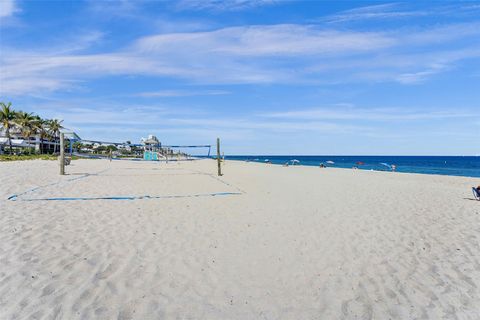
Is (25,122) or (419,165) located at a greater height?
(25,122)

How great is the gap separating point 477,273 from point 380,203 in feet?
17.0

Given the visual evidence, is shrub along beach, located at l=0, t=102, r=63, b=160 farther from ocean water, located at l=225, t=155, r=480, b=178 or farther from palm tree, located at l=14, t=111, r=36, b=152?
ocean water, located at l=225, t=155, r=480, b=178

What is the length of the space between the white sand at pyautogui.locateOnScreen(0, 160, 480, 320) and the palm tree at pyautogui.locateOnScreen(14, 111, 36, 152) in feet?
144

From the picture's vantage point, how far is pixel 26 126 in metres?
45.2

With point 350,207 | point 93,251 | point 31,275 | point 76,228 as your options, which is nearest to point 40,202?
point 76,228

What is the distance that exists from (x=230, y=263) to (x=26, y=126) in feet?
166

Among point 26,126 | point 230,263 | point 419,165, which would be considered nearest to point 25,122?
point 26,126

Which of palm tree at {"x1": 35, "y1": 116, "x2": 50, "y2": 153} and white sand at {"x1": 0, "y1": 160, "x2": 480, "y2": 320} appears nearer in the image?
white sand at {"x1": 0, "y1": 160, "x2": 480, "y2": 320}

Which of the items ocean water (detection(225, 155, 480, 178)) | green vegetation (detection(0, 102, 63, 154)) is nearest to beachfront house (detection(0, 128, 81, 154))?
green vegetation (detection(0, 102, 63, 154))

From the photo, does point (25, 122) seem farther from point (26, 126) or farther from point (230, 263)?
point (230, 263)

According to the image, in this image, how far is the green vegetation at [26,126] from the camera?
41.8 metres

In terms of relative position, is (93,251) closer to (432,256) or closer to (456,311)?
(456,311)

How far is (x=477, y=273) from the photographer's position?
422 cm

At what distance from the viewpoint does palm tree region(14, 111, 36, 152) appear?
4412cm
